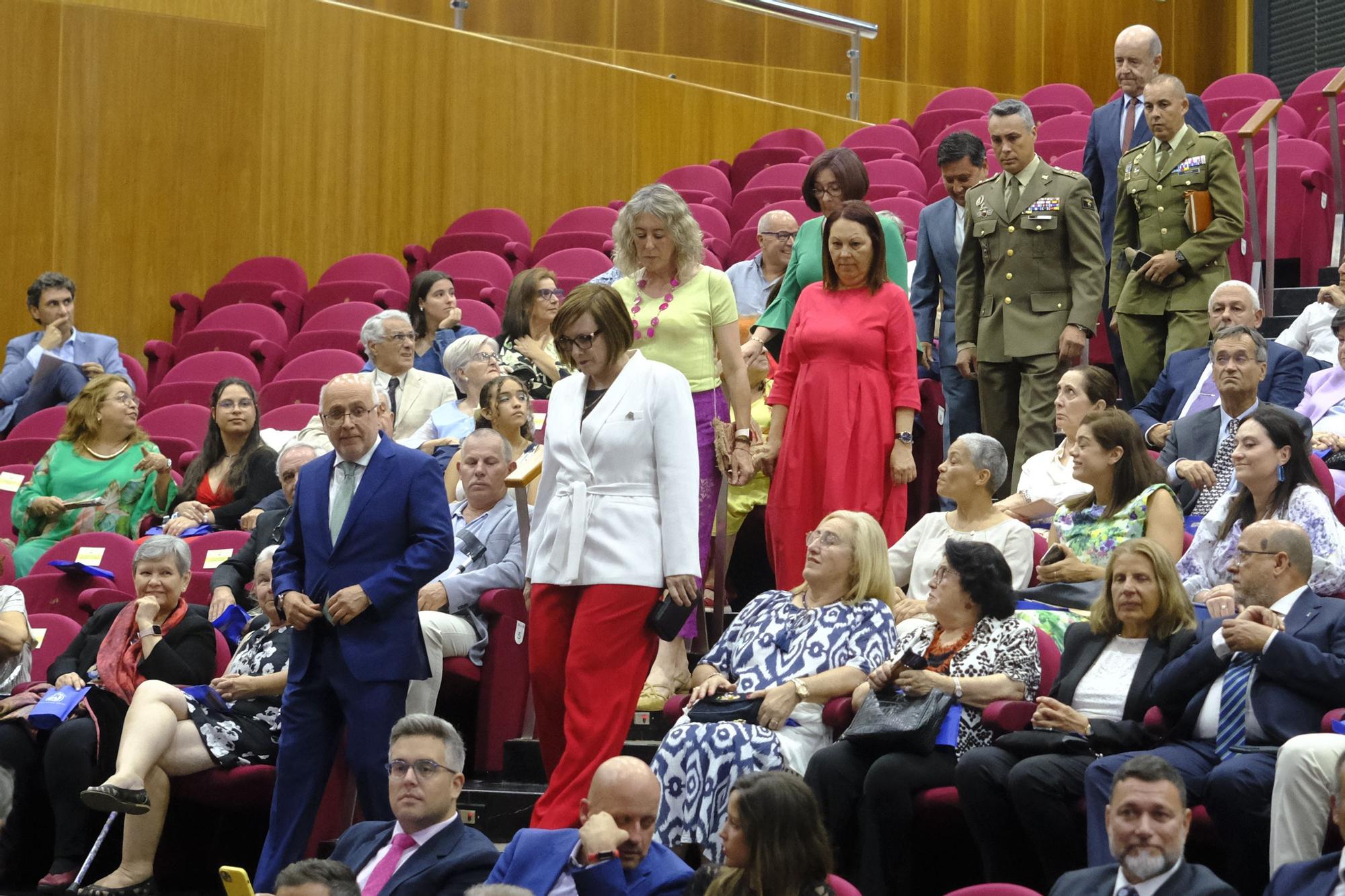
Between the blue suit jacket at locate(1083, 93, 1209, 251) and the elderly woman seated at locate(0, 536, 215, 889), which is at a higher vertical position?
the blue suit jacket at locate(1083, 93, 1209, 251)

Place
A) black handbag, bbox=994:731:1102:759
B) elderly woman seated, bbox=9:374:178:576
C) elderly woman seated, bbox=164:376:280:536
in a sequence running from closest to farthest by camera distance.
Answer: black handbag, bbox=994:731:1102:759
elderly woman seated, bbox=164:376:280:536
elderly woman seated, bbox=9:374:178:576

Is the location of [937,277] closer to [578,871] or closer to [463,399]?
[463,399]

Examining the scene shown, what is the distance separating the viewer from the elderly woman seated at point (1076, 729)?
3.73 metres

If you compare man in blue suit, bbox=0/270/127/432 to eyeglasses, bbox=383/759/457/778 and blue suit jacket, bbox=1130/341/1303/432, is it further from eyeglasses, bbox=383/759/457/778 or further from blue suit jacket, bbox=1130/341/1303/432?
eyeglasses, bbox=383/759/457/778

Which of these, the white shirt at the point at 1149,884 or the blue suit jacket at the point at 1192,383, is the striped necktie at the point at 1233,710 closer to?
the white shirt at the point at 1149,884

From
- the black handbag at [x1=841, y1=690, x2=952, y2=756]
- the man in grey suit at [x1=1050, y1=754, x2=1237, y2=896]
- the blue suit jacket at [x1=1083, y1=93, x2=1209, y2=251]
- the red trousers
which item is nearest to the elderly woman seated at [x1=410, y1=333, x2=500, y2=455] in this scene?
the red trousers

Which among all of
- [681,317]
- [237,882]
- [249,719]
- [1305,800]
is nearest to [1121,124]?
[681,317]

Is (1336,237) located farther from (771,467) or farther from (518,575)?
(518,575)

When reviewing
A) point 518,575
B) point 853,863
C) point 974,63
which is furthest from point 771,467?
point 974,63

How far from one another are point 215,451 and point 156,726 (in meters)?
1.63

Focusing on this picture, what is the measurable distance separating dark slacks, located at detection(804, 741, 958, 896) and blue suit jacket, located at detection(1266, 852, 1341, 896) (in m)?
0.81

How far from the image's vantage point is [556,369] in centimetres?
611

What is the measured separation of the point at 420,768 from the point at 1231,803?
5.03 feet

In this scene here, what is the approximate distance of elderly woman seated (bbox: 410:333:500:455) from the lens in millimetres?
5859
